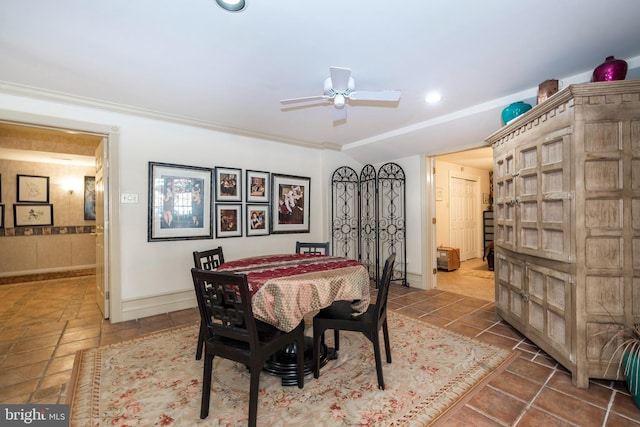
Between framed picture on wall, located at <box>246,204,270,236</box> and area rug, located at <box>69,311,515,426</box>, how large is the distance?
6.03 ft

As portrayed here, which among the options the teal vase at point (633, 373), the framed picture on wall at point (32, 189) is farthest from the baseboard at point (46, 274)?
the teal vase at point (633, 373)

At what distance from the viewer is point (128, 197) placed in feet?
11.0

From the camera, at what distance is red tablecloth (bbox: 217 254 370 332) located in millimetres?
1857

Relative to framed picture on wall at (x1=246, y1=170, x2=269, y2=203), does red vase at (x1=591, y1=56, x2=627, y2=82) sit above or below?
above

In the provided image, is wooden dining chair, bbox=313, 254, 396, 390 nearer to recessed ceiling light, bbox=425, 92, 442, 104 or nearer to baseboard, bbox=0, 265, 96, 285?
recessed ceiling light, bbox=425, 92, 442, 104

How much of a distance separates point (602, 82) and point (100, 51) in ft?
11.7

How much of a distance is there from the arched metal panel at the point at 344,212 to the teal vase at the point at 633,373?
3.76 meters

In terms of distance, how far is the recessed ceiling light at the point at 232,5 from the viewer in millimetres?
1623

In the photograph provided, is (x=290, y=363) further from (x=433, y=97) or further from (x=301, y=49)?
(x=433, y=97)

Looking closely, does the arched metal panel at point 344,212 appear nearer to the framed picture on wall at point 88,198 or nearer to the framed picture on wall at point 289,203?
the framed picture on wall at point 289,203

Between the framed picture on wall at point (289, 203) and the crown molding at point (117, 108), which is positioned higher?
the crown molding at point (117, 108)

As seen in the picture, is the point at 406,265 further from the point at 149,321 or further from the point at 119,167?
the point at 119,167

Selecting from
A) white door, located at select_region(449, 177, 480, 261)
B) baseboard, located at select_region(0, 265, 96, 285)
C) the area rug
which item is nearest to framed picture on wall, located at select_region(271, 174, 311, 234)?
the area rug

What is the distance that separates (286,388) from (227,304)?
0.81m
